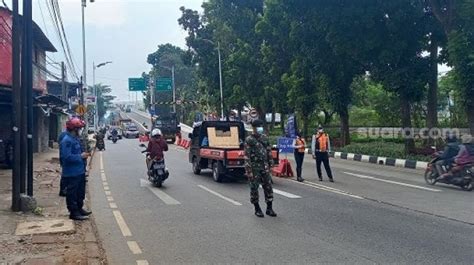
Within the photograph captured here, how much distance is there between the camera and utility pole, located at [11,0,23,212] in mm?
10594

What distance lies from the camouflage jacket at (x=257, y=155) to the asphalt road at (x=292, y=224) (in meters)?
0.92

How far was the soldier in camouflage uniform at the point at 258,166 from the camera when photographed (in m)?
10.1

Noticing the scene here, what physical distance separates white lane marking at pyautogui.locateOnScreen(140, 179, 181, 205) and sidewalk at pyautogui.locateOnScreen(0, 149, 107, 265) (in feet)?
5.90

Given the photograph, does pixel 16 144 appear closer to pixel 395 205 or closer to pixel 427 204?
pixel 395 205

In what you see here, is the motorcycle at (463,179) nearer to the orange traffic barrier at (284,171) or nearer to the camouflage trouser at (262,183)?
the orange traffic barrier at (284,171)

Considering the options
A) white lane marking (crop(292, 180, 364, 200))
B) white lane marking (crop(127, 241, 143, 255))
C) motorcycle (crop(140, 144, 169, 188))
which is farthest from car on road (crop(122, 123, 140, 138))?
white lane marking (crop(127, 241, 143, 255))

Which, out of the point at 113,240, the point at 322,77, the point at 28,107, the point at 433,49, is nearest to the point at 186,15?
the point at 322,77

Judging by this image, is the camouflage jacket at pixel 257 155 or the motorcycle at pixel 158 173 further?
the motorcycle at pixel 158 173

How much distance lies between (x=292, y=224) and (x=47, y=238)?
397 cm

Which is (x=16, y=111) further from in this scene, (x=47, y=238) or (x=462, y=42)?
(x=462, y=42)

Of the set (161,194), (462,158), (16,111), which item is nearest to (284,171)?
(161,194)

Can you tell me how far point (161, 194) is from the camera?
45.1 feet

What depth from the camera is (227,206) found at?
452 inches

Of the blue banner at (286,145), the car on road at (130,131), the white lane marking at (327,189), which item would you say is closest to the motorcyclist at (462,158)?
the white lane marking at (327,189)
